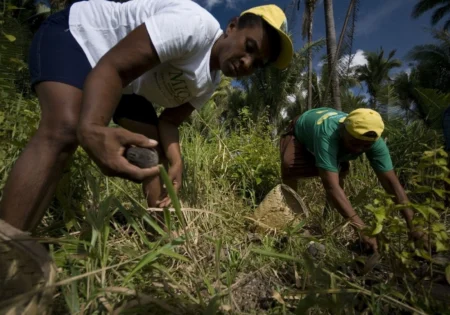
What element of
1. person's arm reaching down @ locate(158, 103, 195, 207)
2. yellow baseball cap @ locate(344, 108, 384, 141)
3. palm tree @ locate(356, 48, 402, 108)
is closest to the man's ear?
person's arm reaching down @ locate(158, 103, 195, 207)

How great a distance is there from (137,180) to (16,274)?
1.21 ft

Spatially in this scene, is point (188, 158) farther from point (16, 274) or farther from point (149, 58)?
point (16, 274)

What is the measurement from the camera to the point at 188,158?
8.38 ft

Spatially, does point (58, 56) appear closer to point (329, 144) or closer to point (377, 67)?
point (329, 144)

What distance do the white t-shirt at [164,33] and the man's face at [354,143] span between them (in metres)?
1.08

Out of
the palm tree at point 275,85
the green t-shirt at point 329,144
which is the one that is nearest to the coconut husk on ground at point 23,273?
the green t-shirt at point 329,144

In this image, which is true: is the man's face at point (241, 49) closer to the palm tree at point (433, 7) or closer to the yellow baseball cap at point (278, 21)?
the yellow baseball cap at point (278, 21)

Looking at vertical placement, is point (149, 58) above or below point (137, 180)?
above

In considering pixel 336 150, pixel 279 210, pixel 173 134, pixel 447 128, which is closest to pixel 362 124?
pixel 336 150

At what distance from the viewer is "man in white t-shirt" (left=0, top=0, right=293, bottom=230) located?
0.98 metres

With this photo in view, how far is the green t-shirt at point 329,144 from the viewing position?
2275 mm

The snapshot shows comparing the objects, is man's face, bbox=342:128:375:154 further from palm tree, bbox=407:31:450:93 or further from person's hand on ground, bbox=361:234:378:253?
palm tree, bbox=407:31:450:93

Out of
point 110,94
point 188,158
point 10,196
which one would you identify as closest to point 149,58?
point 110,94

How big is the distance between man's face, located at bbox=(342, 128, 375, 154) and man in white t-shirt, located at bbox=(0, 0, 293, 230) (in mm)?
817
